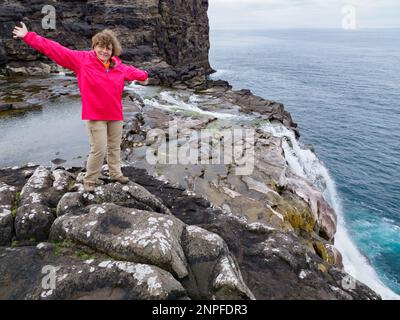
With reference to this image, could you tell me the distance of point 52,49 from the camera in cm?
741

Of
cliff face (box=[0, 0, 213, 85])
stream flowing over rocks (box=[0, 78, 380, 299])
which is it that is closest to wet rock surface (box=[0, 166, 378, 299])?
stream flowing over rocks (box=[0, 78, 380, 299])

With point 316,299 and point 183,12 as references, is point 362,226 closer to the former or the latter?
point 316,299

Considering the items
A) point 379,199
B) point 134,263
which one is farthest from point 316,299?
point 379,199

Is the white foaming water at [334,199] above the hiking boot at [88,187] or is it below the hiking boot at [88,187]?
below

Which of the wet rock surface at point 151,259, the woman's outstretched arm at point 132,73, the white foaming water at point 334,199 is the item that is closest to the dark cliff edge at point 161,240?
the wet rock surface at point 151,259

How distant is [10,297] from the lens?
543 centimetres

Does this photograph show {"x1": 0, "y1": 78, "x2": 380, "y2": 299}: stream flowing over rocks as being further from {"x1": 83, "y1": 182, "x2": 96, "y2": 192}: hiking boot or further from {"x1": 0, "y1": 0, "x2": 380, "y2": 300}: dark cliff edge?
{"x1": 83, "y1": 182, "x2": 96, "y2": 192}: hiking boot

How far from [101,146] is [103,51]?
2.26 metres

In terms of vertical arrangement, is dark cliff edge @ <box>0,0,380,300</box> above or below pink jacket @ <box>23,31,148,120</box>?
below

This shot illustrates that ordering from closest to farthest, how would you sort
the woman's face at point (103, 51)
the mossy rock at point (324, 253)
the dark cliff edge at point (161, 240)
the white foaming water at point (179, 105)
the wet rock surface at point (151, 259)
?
the wet rock surface at point (151, 259)
the dark cliff edge at point (161, 240)
the woman's face at point (103, 51)
the mossy rock at point (324, 253)
the white foaming water at point (179, 105)

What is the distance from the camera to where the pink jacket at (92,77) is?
24.6ft

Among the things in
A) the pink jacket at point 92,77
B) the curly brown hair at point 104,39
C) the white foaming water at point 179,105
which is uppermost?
the curly brown hair at point 104,39

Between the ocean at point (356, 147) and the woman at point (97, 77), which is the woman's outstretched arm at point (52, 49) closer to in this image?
the woman at point (97, 77)

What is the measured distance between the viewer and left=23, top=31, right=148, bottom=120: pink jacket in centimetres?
749
